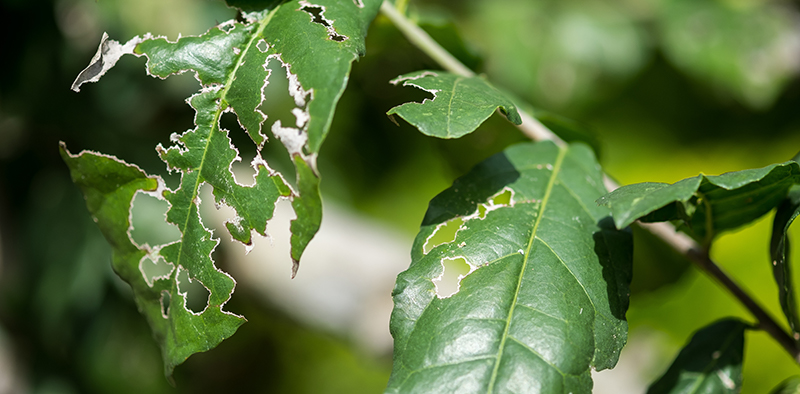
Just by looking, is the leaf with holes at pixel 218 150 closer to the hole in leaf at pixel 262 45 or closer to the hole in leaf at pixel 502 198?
the hole in leaf at pixel 262 45

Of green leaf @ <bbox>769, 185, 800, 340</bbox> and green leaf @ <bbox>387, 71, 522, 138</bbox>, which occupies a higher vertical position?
green leaf @ <bbox>769, 185, 800, 340</bbox>

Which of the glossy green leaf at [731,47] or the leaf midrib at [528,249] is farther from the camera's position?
the glossy green leaf at [731,47]

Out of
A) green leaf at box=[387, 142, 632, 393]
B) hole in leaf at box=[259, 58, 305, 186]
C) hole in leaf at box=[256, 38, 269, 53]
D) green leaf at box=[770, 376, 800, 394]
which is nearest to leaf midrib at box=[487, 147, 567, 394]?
green leaf at box=[387, 142, 632, 393]

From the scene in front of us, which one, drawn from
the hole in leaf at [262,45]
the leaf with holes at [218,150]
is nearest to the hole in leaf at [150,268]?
the leaf with holes at [218,150]

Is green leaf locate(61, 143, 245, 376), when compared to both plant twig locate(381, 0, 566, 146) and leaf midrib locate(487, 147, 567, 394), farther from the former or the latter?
plant twig locate(381, 0, 566, 146)

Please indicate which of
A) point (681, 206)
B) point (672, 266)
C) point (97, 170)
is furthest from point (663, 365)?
point (97, 170)

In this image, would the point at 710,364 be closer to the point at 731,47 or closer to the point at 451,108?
the point at 451,108
